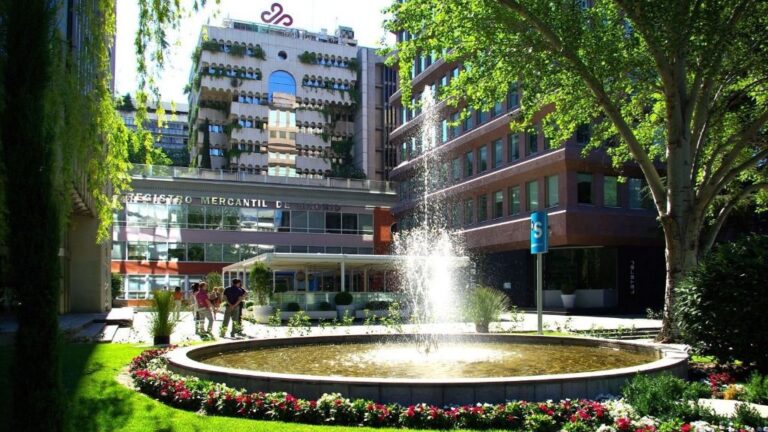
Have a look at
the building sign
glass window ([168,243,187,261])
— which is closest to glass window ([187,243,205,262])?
glass window ([168,243,187,261])

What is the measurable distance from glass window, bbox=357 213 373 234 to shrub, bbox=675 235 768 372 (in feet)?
178

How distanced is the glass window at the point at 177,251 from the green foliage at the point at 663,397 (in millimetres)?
54249

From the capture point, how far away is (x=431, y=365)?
11.9 meters

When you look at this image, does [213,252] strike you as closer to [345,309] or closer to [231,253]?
[231,253]

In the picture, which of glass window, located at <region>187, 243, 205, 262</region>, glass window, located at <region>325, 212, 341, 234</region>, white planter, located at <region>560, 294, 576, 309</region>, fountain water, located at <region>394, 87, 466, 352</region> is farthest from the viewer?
glass window, located at <region>325, 212, 341, 234</region>

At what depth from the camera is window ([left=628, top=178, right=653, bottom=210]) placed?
3744 cm

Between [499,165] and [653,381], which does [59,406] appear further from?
[499,165]

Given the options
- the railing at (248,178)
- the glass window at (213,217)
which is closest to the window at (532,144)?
the railing at (248,178)

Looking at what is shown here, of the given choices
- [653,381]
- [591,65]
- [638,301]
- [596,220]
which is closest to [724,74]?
[591,65]

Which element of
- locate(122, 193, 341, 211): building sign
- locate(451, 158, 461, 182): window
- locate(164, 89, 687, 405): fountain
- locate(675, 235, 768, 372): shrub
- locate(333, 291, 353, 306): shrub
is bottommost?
locate(333, 291, 353, 306): shrub

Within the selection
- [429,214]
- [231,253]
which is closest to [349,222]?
[231,253]

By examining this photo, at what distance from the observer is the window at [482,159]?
44156mm

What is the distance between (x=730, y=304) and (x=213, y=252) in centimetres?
5352

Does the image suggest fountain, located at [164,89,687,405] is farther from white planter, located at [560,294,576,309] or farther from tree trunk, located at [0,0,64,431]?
white planter, located at [560,294,576,309]
